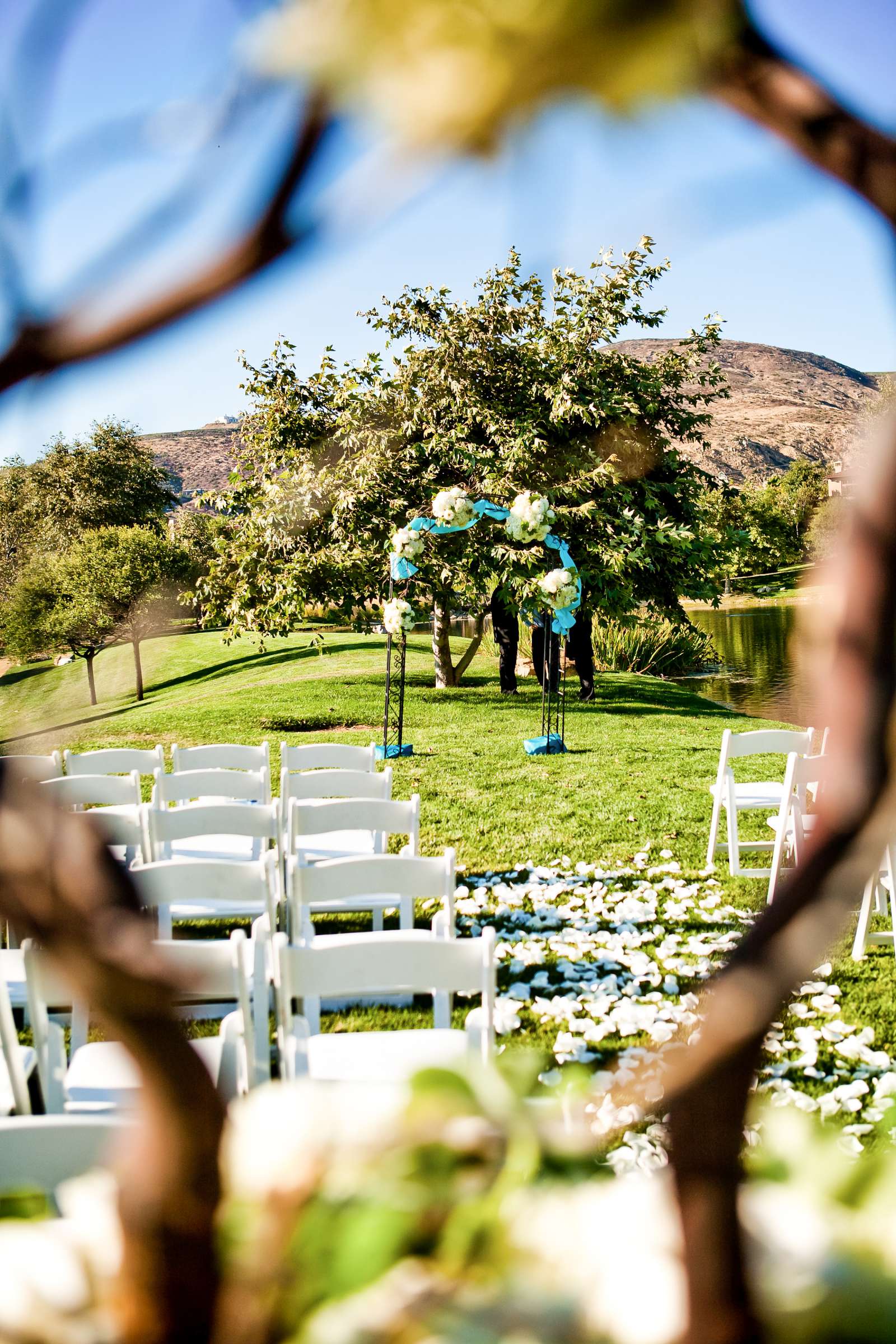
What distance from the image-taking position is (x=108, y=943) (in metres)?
0.35

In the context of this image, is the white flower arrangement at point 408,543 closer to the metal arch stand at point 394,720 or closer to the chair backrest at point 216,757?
the metal arch stand at point 394,720

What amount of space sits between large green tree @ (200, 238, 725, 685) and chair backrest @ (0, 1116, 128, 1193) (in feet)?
41.7

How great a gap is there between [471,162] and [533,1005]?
172 inches

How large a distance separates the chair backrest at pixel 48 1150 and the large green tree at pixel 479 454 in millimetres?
12717

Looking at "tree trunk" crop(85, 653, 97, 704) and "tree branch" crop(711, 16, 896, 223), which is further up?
"tree branch" crop(711, 16, 896, 223)

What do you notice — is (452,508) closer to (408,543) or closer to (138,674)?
(408,543)

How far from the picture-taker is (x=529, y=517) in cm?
973

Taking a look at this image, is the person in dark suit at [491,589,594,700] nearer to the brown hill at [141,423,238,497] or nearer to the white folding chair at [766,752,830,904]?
the brown hill at [141,423,238,497]

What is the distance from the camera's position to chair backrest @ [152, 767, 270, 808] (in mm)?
5566

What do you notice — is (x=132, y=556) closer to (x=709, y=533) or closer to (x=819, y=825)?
(x=709, y=533)

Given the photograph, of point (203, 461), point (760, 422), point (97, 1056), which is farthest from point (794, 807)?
point (760, 422)

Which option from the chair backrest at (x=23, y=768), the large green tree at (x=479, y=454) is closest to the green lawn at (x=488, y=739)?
the chair backrest at (x=23, y=768)

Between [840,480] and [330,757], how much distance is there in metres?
6.48

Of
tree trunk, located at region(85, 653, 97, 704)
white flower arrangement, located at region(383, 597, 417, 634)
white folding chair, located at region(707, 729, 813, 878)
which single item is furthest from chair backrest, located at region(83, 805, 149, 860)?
tree trunk, located at region(85, 653, 97, 704)
